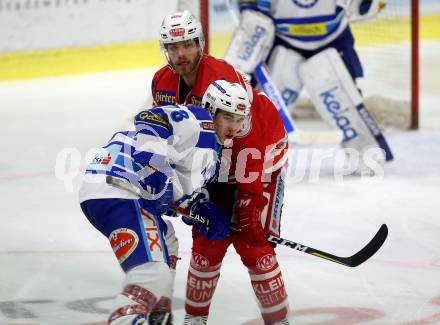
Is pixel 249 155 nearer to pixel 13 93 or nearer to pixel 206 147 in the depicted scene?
pixel 206 147

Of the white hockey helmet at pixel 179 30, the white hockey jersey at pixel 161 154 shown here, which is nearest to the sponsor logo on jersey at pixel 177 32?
the white hockey helmet at pixel 179 30

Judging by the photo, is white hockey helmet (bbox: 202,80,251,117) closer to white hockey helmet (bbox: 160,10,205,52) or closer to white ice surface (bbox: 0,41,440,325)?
A: white hockey helmet (bbox: 160,10,205,52)

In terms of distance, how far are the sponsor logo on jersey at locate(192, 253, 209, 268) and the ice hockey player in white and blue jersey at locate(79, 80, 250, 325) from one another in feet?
1.03

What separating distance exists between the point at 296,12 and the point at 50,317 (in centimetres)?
285

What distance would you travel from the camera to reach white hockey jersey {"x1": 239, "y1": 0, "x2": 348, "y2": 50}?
5812 millimetres

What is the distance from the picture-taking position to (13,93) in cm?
773

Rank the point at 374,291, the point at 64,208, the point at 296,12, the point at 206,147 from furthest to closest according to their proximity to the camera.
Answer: the point at 296,12 → the point at 64,208 → the point at 374,291 → the point at 206,147

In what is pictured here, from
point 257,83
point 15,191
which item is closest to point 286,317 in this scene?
point 15,191

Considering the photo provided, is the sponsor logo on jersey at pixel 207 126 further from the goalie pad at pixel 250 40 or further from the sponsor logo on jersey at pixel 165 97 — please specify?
the goalie pad at pixel 250 40

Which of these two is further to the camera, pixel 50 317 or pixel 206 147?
pixel 50 317

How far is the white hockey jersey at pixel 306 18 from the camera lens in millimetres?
5812

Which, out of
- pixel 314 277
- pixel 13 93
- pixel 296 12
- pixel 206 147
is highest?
pixel 206 147

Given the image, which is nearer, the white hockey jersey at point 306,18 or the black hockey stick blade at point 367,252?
the black hockey stick blade at point 367,252

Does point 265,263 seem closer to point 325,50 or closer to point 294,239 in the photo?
point 294,239
